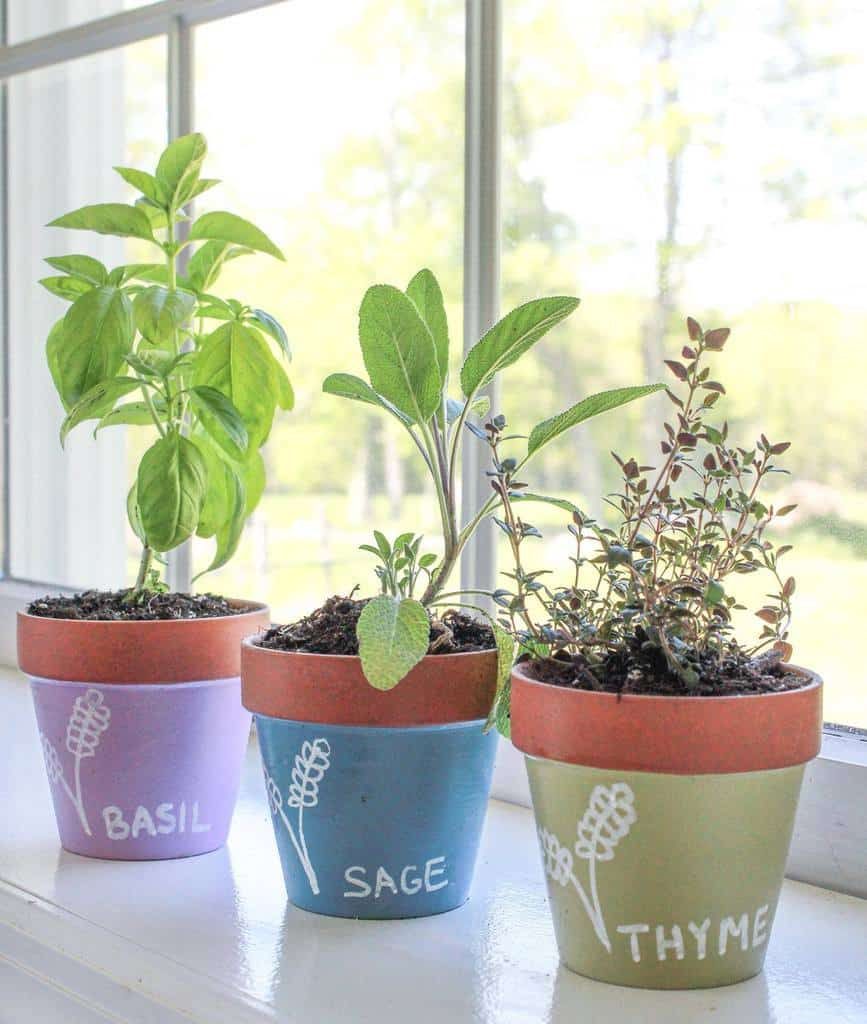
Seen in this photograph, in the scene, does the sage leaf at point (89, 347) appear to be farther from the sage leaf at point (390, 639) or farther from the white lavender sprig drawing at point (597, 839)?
the white lavender sprig drawing at point (597, 839)

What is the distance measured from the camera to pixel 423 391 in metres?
0.90

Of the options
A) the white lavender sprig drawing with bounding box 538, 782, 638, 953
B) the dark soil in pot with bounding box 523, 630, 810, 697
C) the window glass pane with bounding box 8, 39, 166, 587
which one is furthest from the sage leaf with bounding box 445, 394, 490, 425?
the window glass pane with bounding box 8, 39, 166, 587

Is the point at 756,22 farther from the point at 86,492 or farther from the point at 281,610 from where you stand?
the point at 86,492

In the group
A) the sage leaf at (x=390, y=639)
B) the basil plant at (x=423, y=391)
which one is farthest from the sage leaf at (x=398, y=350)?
the sage leaf at (x=390, y=639)

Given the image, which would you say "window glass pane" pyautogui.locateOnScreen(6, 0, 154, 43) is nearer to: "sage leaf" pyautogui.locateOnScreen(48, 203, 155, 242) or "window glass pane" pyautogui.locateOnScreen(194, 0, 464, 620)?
"window glass pane" pyautogui.locateOnScreen(194, 0, 464, 620)

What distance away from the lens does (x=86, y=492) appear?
212 centimetres

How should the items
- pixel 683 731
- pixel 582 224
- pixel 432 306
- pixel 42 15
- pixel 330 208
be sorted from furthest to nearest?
pixel 42 15 < pixel 330 208 < pixel 582 224 < pixel 432 306 < pixel 683 731

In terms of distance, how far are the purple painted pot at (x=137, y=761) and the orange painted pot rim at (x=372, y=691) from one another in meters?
0.19

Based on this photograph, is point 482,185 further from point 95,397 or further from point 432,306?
point 95,397

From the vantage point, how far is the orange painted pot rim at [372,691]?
0.85 m

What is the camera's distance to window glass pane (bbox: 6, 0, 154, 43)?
197 cm

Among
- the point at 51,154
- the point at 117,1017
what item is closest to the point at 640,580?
the point at 117,1017

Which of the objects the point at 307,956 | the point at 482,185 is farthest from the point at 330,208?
the point at 307,956

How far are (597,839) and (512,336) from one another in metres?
0.37
